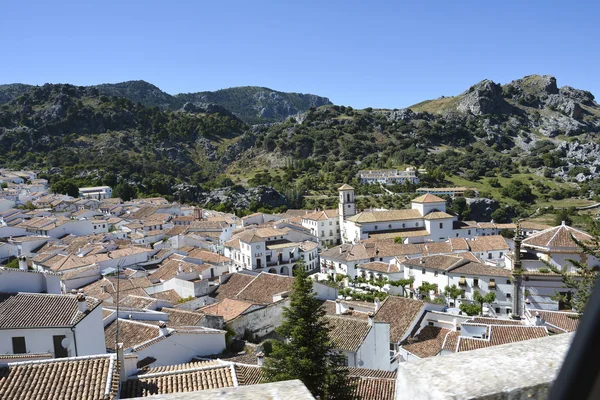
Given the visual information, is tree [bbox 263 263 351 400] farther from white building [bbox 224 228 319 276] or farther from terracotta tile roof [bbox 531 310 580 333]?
white building [bbox 224 228 319 276]

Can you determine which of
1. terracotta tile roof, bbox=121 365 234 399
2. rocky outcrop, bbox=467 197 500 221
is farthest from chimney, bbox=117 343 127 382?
rocky outcrop, bbox=467 197 500 221

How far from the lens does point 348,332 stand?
16.9 meters

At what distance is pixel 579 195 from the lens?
76250 millimetres

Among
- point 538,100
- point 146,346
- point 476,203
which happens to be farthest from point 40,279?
point 538,100

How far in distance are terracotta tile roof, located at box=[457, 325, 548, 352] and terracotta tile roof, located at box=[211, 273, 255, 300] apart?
13.8 meters

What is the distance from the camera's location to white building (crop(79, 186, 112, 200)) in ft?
237

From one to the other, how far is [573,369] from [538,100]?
6520 inches

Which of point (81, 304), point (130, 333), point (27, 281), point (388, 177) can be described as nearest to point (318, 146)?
point (388, 177)

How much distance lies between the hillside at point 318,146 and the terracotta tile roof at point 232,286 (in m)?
42.6

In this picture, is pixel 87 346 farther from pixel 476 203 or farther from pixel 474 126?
pixel 474 126

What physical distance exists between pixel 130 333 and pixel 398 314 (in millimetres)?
11677

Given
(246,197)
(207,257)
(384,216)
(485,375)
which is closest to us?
(485,375)

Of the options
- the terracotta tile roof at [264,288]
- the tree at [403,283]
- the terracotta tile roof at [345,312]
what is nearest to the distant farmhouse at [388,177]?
the tree at [403,283]

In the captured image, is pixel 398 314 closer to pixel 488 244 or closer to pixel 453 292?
pixel 453 292
